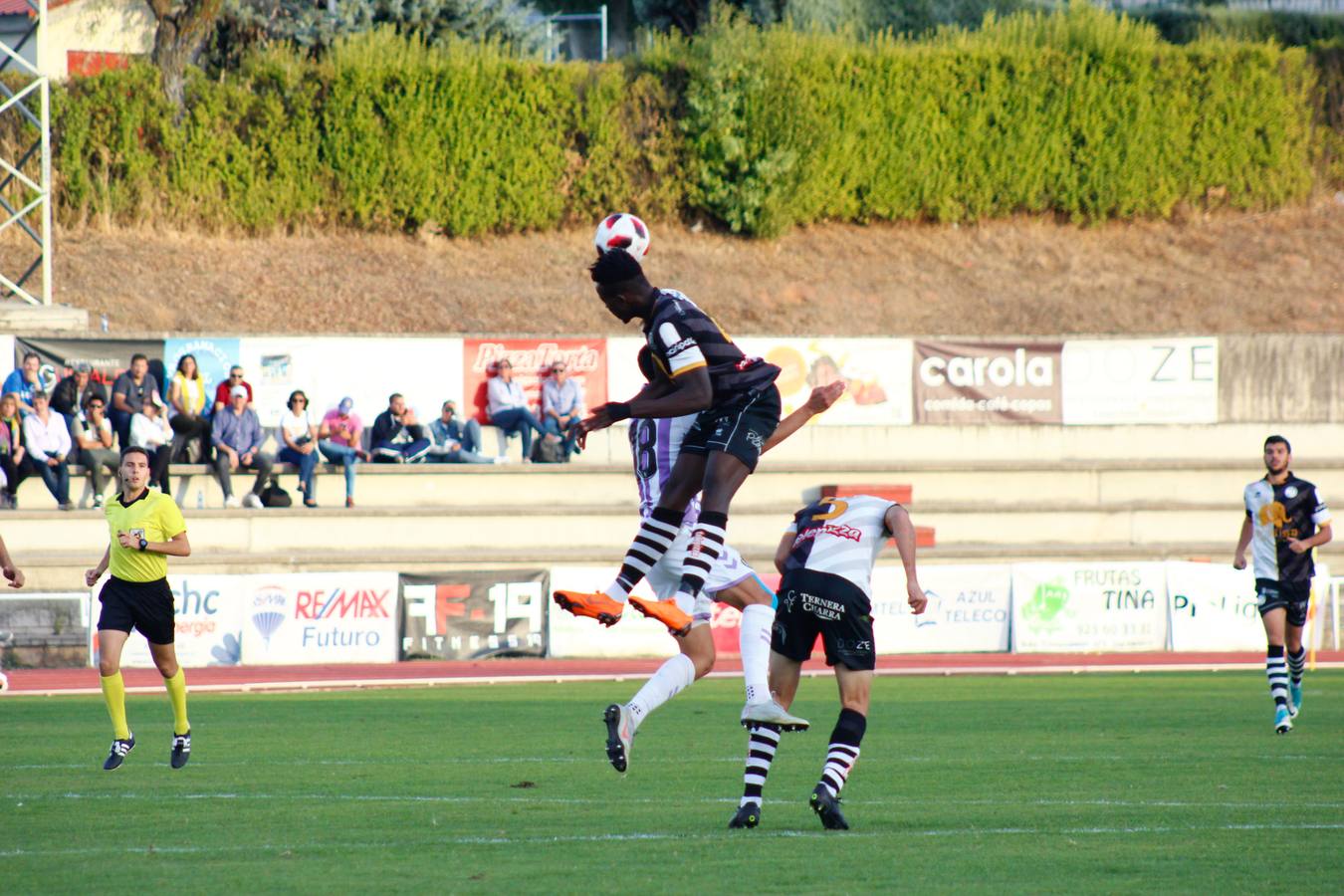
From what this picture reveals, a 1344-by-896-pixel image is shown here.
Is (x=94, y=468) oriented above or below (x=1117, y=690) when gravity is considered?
above

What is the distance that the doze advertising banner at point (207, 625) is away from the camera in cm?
2412

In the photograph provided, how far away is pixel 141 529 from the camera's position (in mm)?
12742

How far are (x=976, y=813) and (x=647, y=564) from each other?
8.04ft

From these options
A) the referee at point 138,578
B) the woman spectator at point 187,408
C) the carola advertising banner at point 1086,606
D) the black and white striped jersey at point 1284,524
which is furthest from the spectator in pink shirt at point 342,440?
the black and white striped jersey at point 1284,524

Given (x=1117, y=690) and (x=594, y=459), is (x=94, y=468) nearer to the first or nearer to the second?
(x=594, y=459)

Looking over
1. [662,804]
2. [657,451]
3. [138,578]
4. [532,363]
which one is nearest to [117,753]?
[138,578]

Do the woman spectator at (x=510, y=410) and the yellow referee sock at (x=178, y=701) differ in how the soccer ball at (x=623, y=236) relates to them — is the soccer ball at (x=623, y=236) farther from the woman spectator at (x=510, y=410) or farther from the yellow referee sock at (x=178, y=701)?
the woman spectator at (x=510, y=410)

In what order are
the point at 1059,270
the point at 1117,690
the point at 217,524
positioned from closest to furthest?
1. the point at 1117,690
2. the point at 217,524
3. the point at 1059,270

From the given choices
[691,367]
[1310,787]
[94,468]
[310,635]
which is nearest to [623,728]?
[691,367]

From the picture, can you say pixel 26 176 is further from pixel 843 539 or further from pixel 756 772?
pixel 756 772

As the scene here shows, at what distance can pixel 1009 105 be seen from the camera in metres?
38.6

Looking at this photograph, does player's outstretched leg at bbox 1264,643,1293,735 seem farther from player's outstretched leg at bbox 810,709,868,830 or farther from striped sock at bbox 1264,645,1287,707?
player's outstretched leg at bbox 810,709,868,830

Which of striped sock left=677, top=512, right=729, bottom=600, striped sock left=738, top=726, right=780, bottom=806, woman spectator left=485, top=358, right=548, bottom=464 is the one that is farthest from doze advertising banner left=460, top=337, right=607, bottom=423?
striped sock left=738, top=726, right=780, bottom=806

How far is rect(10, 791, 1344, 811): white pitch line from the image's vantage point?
10000 millimetres
